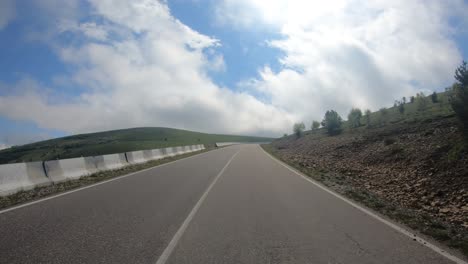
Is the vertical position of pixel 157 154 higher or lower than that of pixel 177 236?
higher

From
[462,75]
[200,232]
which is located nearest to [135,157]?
[200,232]

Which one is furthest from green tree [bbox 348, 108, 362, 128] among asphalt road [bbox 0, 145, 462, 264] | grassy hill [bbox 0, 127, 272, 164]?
asphalt road [bbox 0, 145, 462, 264]

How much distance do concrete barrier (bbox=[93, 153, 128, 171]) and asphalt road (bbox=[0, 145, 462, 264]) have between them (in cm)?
745

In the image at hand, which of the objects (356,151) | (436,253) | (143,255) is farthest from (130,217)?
(356,151)

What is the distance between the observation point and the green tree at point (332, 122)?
6202 centimetres

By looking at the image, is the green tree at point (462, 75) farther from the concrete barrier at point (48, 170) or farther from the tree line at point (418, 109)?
the concrete barrier at point (48, 170)

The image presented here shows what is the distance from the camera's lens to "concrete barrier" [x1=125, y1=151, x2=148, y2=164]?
20.3m

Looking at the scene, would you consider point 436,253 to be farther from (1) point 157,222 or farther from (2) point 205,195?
(2) point 205,195

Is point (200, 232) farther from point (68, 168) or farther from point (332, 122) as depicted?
point (332, 122)

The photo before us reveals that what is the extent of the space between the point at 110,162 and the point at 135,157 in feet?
12.9

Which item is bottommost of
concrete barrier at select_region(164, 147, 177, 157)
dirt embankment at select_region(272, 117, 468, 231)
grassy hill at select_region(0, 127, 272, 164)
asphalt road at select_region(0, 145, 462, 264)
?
dirt embankment at select_region(272, 117, 468, 231)

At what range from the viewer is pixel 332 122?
63438 mm

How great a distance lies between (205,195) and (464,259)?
647 centimetres

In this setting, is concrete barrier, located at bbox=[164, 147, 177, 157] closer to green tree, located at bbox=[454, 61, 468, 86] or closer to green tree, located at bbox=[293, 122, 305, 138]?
green tree, located at bbox=[454, 61, 468, 86]
